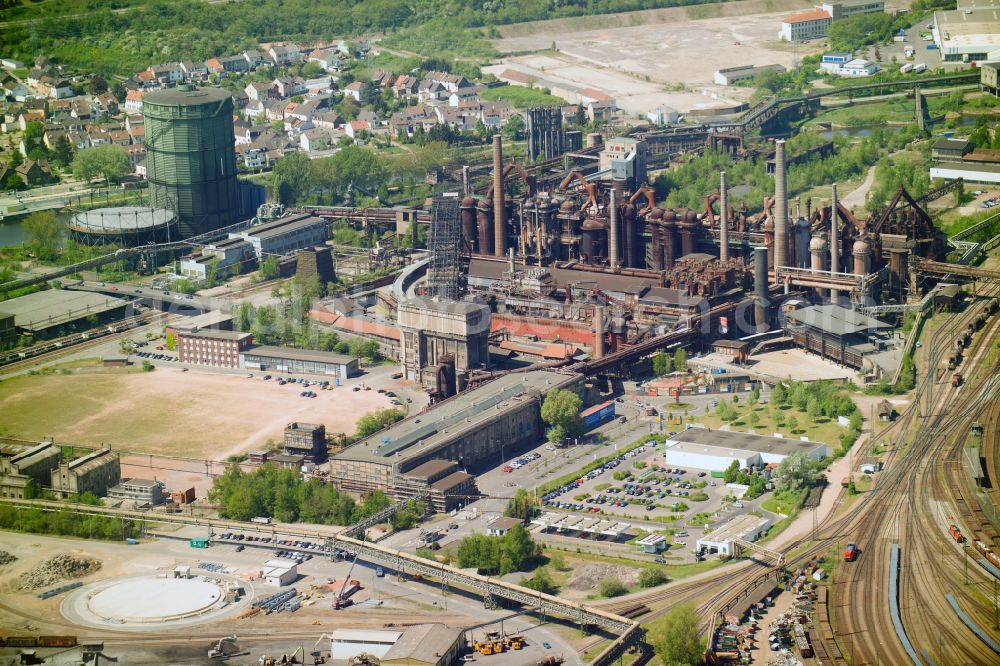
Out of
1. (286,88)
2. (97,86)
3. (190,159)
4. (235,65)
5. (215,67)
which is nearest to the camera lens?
(190,159)

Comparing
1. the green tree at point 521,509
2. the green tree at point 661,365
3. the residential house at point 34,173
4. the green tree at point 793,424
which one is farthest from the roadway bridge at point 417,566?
the residential house at point 34,173

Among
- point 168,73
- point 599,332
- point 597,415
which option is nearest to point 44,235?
point 599,332

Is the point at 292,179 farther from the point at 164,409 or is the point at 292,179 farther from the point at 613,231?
the point at 164,409

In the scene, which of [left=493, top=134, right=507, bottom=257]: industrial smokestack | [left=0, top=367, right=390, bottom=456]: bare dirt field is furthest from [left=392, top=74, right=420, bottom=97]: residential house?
[left=0, top=367, right=390, bottom=456]: bare dirt field

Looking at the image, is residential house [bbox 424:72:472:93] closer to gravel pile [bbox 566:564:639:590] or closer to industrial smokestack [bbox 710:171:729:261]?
industrial smokestack [bbox 710:171:729:261]

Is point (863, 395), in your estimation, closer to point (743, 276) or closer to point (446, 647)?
point (743, 276)

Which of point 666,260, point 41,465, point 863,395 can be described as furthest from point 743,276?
point 41,465
